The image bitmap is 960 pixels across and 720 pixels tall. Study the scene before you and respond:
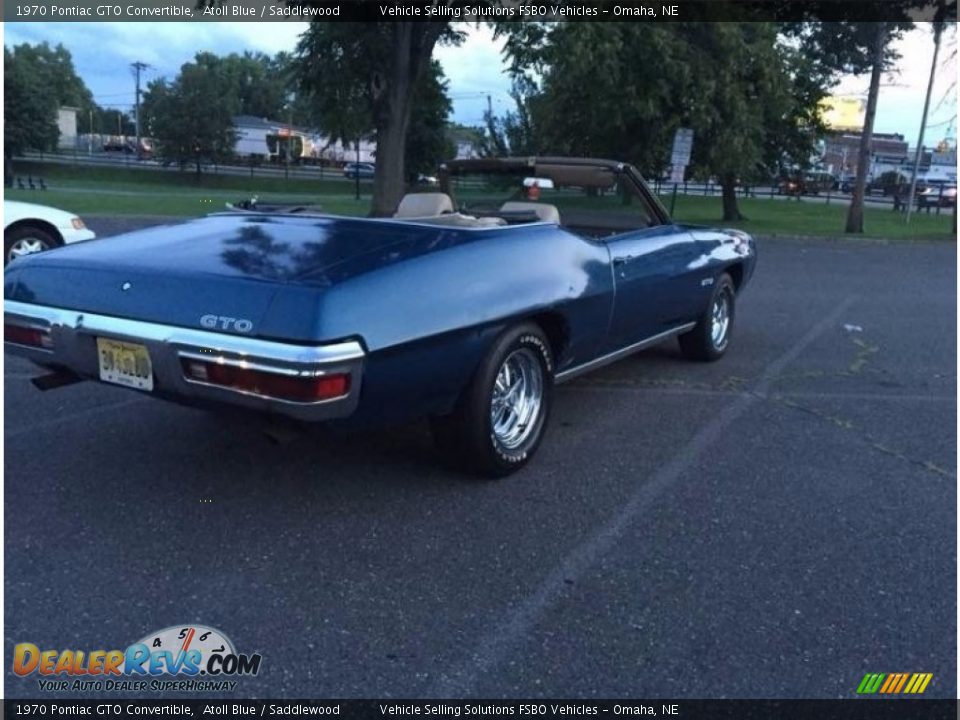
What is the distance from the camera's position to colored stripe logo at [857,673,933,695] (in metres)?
2.51

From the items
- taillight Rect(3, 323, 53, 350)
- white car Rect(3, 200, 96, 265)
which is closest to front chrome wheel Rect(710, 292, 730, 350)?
taillight Rect(3, 323, 53, 350)

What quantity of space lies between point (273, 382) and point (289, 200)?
23.5 ft

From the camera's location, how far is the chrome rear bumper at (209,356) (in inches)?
118

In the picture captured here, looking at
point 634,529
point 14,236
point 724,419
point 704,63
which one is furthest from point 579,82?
point 634,529

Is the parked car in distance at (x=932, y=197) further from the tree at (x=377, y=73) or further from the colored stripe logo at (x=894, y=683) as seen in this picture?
the colored stripe logo at (x=894, y=683)

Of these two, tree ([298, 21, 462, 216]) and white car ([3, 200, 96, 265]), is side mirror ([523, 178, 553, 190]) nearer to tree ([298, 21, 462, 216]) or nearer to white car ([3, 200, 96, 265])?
white car ([3, 200, 96, 265])

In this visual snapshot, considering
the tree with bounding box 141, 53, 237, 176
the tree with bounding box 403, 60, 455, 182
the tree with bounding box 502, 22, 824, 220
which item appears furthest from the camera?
the tree with bounding box 141, 53, 237, 176

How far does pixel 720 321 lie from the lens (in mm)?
6602

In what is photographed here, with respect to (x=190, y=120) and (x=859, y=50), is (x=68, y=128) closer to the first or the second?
(x=190, y=120)

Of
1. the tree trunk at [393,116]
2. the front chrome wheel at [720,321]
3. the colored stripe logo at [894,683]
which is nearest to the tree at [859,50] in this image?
the tree trunk at [393,116]

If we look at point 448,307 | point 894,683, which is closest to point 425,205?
point 448,307

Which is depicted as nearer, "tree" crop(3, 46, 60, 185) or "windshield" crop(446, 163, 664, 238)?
"windshield" crop(446, 163, 664, 238)

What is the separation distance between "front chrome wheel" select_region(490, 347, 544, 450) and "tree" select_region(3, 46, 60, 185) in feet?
184
